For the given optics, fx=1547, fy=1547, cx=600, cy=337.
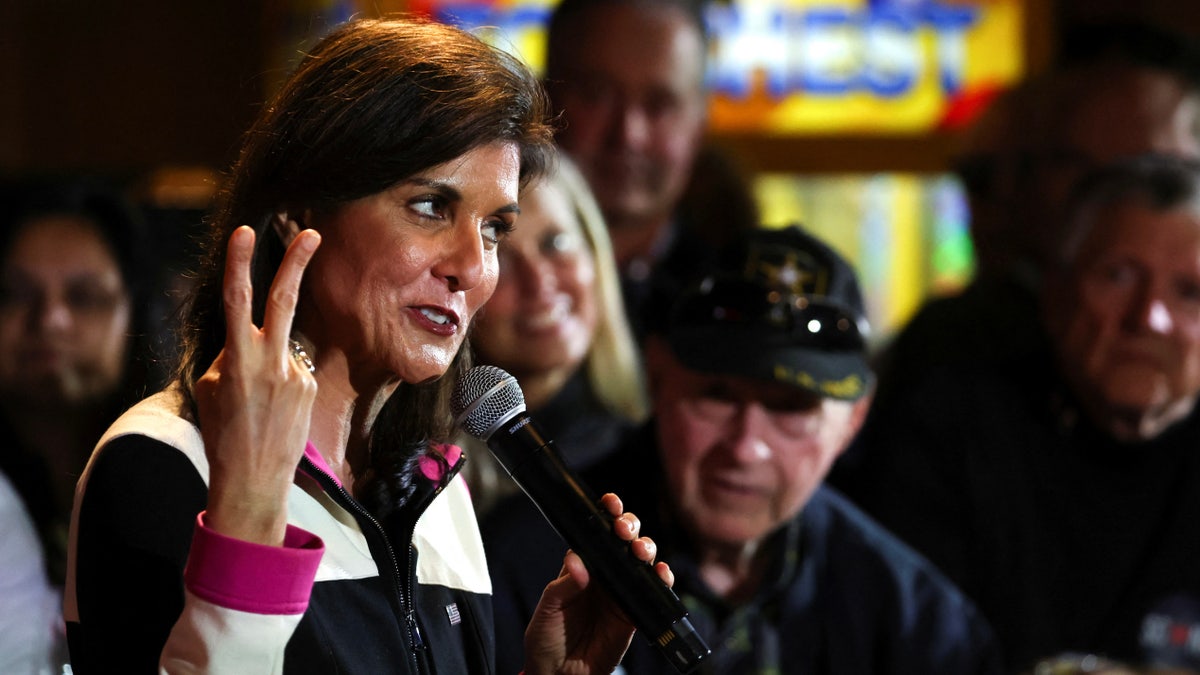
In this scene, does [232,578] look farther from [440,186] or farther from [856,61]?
[856,61]

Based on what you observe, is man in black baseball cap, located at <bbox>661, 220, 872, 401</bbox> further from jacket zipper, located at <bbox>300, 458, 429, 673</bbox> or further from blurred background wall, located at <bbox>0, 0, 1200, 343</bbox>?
blurred background wall, located at <bbox>0, 0, 1200, 343</bbox>

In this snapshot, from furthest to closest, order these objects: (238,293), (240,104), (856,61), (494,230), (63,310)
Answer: (856,61) < (240,104) < (63,310) < (494,230) < (238,293)

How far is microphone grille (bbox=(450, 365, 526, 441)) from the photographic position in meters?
1.17

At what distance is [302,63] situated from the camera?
45.4 inches

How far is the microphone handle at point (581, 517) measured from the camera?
1.16 meters

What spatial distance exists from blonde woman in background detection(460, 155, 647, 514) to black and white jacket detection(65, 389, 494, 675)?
99 centimetres

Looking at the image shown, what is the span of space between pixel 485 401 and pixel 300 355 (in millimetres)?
188

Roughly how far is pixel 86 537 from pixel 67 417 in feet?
5.18

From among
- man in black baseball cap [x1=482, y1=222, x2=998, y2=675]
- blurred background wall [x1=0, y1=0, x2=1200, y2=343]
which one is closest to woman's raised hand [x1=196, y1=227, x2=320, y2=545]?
man in black baseball cap [x1=482, y1=222, x2=998, y2=675]

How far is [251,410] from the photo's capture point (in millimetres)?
938

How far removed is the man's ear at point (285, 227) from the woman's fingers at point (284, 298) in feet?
0.46

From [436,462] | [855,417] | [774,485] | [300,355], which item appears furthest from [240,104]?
[300,355]

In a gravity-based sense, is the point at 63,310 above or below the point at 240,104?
above

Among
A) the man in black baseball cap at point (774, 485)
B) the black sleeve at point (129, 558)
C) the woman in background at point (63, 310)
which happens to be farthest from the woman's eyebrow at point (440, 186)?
the woman in background at point (63, 310)
